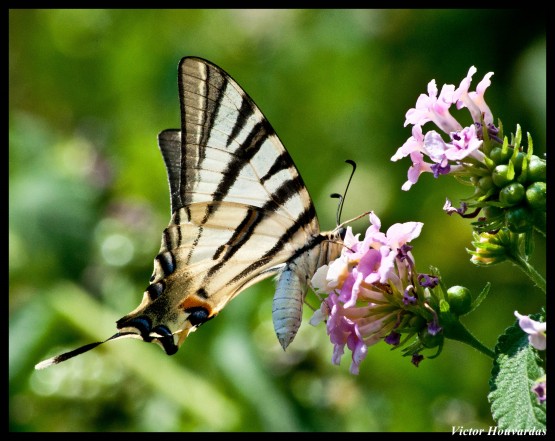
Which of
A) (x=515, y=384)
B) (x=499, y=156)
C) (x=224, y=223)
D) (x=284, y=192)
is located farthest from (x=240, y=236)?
(x=515, y=384)

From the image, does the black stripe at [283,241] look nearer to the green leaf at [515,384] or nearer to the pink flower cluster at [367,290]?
the pink flower cluster at [367,290]

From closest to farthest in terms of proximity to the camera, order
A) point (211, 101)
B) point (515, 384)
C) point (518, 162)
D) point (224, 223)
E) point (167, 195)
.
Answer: point (515, 384) < point (518, 162) < point (211, 101) < point (224, 223) < point (167, 195)

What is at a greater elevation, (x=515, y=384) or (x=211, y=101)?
(x=211, y=101)

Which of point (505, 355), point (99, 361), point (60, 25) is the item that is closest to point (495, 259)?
point (505, 355)

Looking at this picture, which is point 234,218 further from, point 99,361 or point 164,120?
point 164,120

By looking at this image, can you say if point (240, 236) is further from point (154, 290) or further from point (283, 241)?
point (154, 290)
